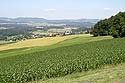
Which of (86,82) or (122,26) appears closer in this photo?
(86,82)

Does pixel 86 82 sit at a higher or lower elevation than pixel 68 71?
higher

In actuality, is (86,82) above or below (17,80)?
above

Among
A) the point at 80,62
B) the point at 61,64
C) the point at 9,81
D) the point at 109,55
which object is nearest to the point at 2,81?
the point at 9,81

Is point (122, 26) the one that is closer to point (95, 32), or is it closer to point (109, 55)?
point (95, 32)

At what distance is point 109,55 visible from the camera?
34.0 meters

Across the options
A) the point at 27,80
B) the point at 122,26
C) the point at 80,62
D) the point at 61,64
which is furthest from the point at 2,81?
the point at 122,26

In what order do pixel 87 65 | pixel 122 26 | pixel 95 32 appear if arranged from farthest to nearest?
pixel 95 32 → pixel 122 26 → pixel 87 65

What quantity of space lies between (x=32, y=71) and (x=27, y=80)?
135 cm

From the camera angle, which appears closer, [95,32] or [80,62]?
[80,62]

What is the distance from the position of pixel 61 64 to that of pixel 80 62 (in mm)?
2183

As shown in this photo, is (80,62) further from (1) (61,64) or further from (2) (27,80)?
(2) (27,80)

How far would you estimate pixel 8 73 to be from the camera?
97.2 feet

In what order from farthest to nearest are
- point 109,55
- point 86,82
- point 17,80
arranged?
point 109,55 → point 17,80 → point 86,82

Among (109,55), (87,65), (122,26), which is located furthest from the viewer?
(122,26)
